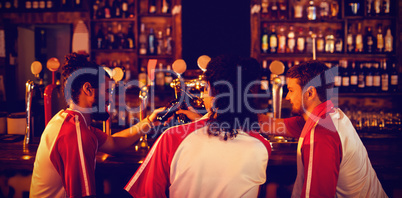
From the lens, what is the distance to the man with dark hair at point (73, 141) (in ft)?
4.02

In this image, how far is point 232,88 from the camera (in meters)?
1.12

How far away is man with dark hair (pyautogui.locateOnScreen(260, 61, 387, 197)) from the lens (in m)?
1.17

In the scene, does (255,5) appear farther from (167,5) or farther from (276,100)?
(276,100)

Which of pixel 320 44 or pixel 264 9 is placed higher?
pixel 264 9

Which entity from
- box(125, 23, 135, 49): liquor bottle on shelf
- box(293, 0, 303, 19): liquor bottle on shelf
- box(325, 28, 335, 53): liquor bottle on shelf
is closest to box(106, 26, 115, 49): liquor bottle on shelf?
box(125, 23, 135, 49): liquor bottle on shelf

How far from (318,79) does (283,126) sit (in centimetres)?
47

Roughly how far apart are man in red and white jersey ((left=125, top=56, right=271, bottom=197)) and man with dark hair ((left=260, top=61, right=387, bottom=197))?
20 cm

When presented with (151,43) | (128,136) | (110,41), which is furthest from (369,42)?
(128,136)

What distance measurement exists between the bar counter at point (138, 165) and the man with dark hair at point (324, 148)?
1.01 ft

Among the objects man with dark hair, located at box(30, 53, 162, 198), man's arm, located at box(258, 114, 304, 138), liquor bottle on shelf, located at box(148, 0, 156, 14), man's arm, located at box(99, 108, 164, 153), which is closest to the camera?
man with dark hair, located at box(30, 53, 162, 198)

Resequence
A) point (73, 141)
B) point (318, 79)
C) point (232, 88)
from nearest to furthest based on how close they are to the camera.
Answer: point (232, 88), point (73, 141), point (318, 79)

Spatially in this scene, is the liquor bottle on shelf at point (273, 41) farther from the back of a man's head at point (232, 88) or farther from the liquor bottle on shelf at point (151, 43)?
the back of a man's head at point (232, 88)

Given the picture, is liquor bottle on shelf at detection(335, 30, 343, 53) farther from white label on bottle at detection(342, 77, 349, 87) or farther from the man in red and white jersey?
the man in red and white jersey

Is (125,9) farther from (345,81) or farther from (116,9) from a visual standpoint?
(345,81)
